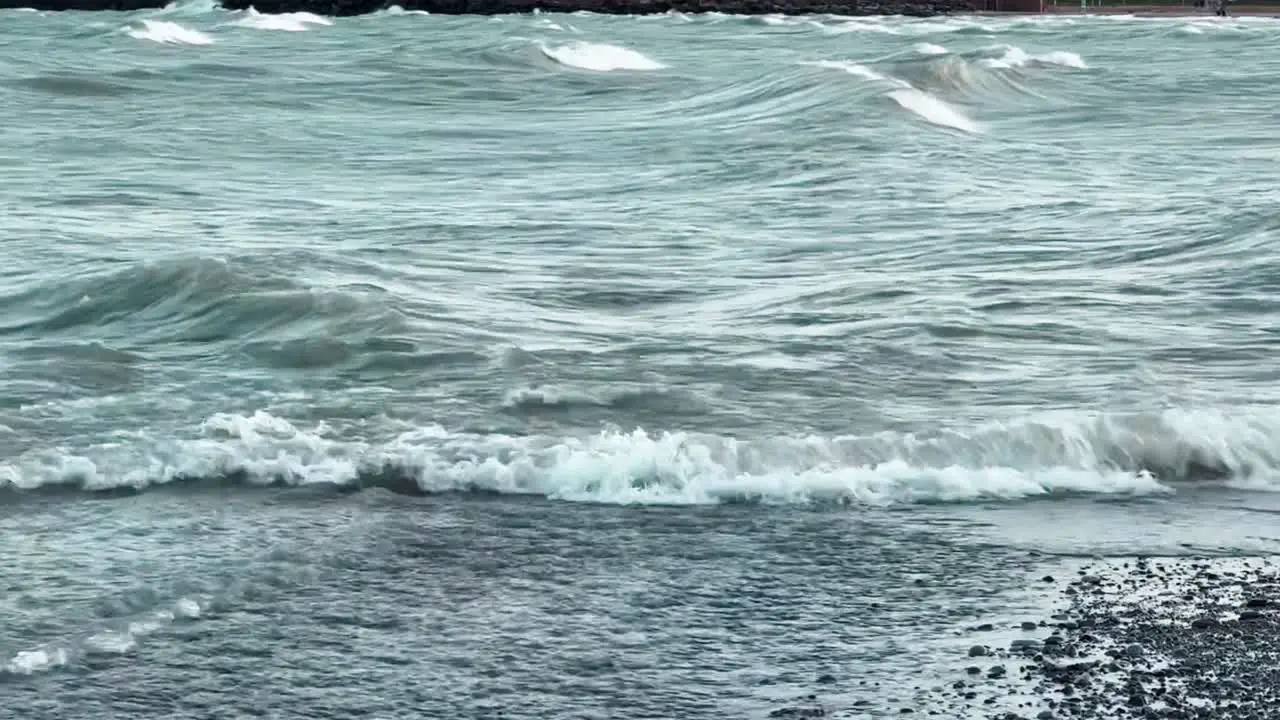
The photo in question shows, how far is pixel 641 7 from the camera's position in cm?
6988

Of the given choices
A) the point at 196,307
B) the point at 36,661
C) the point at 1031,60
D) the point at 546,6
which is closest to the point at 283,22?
the point at 546,6

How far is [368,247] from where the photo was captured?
48.3ft

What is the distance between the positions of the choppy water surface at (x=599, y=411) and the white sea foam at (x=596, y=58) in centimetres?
1502

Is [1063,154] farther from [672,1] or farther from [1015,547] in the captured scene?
[672,1]

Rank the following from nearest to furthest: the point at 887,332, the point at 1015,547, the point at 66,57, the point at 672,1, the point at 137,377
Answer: the point at 1015,547 → the point at 137,377 → the point at 887,332 → the point at 66,57 → the point at 672,1

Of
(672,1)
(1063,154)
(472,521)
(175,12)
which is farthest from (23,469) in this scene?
(672,1)

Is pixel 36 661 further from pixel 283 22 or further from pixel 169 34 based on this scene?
pixel 283 22

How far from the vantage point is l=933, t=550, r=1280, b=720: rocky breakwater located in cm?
552

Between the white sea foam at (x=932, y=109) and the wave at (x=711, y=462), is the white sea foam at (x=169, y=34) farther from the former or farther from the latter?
the wave at (x=711, y=462)

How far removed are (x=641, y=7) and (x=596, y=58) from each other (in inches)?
1281

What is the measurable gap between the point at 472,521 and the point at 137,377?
3.16 metres

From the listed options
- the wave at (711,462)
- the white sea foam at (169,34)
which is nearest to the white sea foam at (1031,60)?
the white sea foam at (169,34)

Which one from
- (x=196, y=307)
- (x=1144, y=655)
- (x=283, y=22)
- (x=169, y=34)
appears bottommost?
(x=283, y=22)

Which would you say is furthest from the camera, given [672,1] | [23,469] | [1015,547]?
[672,1]
